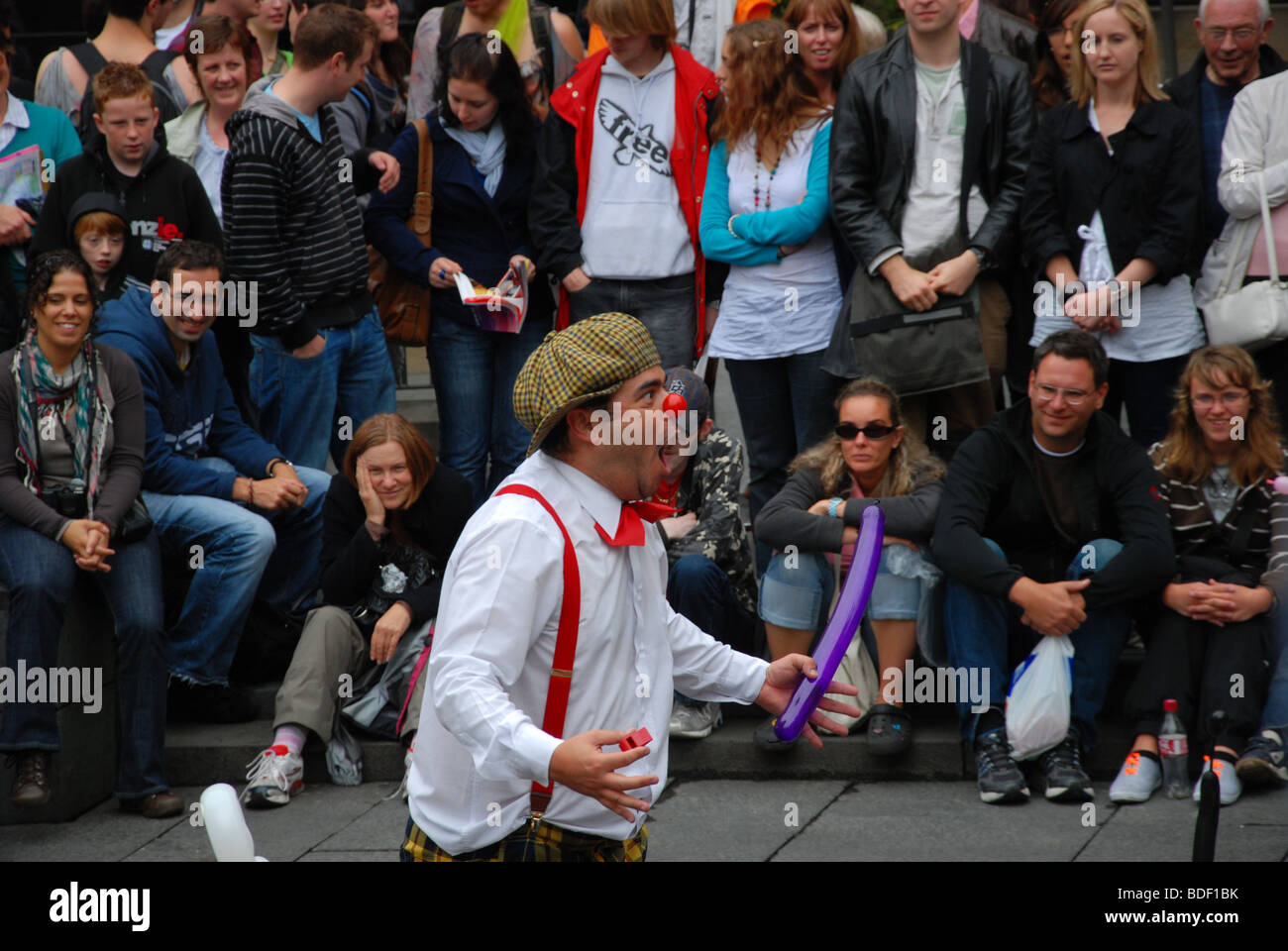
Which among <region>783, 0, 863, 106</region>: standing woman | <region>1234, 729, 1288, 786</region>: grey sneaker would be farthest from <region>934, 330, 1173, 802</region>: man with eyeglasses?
<region>783, 0, 863, 106</region>: standing woman

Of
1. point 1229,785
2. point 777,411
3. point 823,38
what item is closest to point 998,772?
point 1229,785

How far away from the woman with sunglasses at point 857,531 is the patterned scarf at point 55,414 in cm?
254

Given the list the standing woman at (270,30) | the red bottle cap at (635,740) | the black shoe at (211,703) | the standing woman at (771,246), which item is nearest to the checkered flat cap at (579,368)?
the red bottle cap at (635,740)

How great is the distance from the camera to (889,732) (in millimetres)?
6238

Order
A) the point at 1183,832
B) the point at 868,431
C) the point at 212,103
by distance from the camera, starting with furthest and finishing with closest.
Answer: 1. the point at 212,103
2. the point at 868,431
3. the point at 1183,832

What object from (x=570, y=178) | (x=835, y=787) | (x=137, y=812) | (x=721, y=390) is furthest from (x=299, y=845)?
(x=721, y=390)

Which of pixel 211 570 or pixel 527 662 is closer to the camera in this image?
pixel 527 662

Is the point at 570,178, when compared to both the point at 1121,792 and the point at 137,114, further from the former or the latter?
the point at 1121,792

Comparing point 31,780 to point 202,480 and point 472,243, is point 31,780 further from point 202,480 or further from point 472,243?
point 472,243

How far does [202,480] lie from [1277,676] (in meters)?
4.21

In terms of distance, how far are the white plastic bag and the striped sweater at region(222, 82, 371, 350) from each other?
130 inches

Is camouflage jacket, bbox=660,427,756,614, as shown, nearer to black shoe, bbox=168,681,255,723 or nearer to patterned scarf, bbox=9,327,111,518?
black shoe, bbox=168,681,255,723

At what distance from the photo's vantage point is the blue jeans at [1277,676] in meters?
5.98

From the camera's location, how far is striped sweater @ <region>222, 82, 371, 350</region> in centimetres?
706
